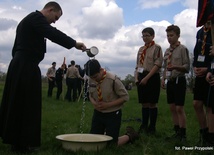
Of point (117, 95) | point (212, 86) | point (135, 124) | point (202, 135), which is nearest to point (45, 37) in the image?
point (117, 95)

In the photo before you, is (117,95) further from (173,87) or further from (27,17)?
(27,17)

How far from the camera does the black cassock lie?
439cm

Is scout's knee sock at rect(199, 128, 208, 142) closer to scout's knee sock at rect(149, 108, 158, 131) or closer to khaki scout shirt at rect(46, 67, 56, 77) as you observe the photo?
scout's knee sock at rect(149, 108, 158, 131)

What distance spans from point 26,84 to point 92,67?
3.24 ft

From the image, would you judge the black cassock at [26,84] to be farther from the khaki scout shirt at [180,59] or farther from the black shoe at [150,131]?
the black shoe at [150,131]

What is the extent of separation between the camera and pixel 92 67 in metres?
4.78

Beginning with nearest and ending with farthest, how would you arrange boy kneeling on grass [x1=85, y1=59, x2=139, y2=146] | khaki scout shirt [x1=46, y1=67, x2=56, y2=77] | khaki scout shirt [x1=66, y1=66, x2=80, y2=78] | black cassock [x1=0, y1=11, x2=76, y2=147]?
black cassock [x1=0, y1=11, x2=76, y2=147] < boy kneeling on grass [x1=85, y1=59, x2=139, y2=146] < khaki scout shirt [x1=66, y1=66, x2=80, y2=78] < khaki scout shirt [x1=46, y1=67, x2=56, y2=77]

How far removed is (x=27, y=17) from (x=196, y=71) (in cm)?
265

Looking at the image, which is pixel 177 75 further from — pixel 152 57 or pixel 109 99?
pixel 109 99

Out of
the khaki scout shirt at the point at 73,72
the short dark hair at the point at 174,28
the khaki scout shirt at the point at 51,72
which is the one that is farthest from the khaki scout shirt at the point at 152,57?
the khaki scout shirt at the point at 51,72

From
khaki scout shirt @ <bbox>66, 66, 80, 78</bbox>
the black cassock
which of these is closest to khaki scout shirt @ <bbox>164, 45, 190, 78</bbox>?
the black cassock

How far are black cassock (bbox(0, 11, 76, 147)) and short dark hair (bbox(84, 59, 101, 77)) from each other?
429 millimetres

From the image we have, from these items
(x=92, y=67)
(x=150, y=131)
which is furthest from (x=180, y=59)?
(x=92, y=67)

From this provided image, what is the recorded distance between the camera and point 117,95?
5199 millimetres
